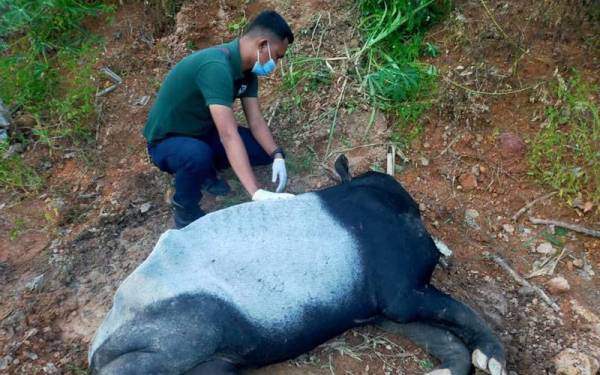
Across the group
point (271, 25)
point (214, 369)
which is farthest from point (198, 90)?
point (214, 369)

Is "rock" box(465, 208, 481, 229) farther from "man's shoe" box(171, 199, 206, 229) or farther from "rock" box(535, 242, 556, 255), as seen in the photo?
"man's shoe" box(171, 199, 206, 229)

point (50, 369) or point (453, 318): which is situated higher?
point (453, 318)

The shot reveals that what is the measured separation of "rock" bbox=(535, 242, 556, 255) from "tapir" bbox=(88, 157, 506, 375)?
2.44 ft

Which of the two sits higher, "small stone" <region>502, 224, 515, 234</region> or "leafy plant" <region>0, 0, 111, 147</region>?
"leafy plant" <region>0, 0, 111, 147</region>

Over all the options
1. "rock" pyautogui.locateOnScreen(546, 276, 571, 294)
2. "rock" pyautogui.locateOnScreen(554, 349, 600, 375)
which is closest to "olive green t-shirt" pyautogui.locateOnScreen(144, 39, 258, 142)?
"rock" pyautogui.locateOnScreen(546, 276, 571, 294)

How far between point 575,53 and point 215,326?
290 cm

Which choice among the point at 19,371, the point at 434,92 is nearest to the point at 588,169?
the point at 434,92

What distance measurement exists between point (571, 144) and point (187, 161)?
2351 millimetres

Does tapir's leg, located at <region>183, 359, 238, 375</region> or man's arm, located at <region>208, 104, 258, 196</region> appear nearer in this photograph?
tapir's leg, located at <region>183, 359, 238, 375</region>

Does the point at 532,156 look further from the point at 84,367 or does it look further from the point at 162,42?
the point at 162,42

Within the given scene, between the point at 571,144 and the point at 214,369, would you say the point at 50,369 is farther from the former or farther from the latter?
the point at 571,144

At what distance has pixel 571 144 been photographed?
3332mm

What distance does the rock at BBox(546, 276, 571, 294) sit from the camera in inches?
113

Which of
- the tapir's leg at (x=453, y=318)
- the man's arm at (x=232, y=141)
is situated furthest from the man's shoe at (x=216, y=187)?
the tapir's leg at (x=453, y=318)
